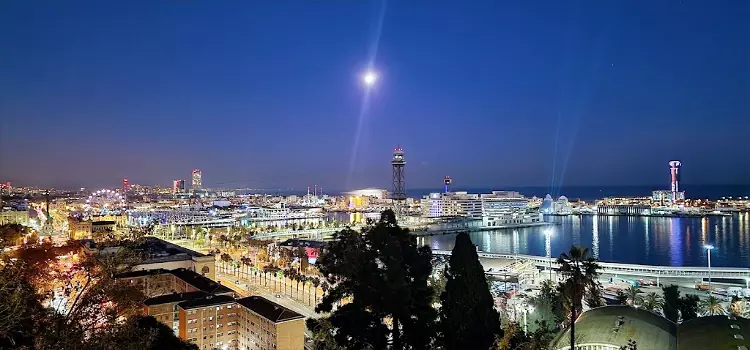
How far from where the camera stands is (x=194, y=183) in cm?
12081

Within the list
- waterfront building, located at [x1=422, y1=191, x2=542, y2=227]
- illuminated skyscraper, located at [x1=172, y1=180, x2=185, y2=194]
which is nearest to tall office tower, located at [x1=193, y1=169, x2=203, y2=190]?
illuminated skyscraper, located at [x1=172, y1=180, x2=185, y2=194]

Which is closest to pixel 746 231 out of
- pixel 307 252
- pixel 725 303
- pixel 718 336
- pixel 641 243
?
pixel 641 243

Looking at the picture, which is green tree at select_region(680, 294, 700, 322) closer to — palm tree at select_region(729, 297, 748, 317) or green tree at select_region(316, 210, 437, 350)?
palm tree at select_region(729, 297, 748, 317)

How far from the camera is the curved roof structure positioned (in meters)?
6.05

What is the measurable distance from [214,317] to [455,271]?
8383mm

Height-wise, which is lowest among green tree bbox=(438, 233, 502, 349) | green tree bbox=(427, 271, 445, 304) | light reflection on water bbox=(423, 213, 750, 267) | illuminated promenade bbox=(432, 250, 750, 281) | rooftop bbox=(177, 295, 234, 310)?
light reflection on water bbox=(423, 213, 750, 267)

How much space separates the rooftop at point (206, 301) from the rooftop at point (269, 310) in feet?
1.19

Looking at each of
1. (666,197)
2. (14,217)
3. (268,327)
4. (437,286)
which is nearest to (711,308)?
(437,286)

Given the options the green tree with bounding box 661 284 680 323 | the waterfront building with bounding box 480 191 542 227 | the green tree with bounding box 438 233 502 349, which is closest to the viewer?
the green tree with bounding box 438 233 502 349

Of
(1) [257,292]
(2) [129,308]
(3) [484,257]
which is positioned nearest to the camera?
(2) [129,308]

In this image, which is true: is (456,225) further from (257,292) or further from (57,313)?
(57,313)

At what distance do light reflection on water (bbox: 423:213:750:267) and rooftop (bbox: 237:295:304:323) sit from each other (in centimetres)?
1267

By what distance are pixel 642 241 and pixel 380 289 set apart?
30.2 m

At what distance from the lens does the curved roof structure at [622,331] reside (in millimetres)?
6055
